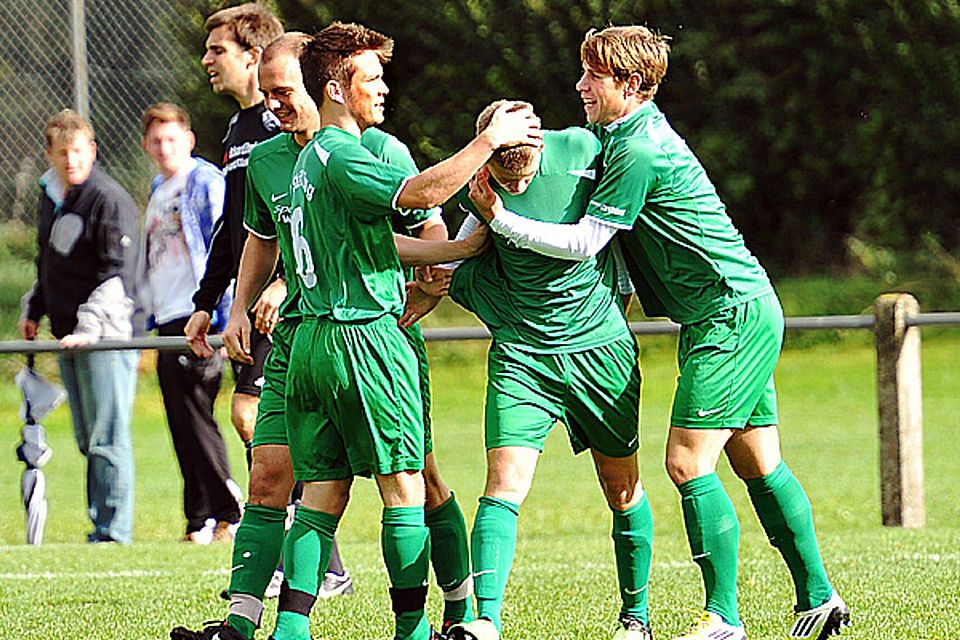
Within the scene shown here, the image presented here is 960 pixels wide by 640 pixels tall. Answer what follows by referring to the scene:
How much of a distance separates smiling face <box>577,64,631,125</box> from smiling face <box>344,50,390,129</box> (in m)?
0.63

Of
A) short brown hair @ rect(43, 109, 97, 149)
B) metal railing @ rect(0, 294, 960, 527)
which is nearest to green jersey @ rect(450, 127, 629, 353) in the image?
metal railing @ rect(0, 294, 960, 527)

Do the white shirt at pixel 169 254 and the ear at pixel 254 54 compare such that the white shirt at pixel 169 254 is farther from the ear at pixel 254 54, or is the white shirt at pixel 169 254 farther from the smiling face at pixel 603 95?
the smiling face at pixel 603 95

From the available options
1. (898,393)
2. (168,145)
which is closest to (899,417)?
(898,393)

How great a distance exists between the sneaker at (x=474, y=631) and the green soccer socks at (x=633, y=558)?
656 millimetres

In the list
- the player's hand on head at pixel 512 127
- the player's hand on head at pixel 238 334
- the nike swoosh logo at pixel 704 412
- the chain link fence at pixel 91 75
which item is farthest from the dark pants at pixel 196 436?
the chain link fence at pixel 91 75

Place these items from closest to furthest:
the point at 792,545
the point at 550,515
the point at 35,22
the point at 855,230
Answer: the point at 792,545, the point at 550,515, the point at 35,22, the point at 855,230

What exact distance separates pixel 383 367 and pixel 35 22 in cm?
1292

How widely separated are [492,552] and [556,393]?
1.71 feet

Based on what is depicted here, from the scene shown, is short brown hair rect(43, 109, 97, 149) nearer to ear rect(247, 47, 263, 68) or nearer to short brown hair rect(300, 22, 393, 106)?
ear rect(247, 47, 263, 68)

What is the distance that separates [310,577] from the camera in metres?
5.05

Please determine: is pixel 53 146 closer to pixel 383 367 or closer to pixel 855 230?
pixel 383 367

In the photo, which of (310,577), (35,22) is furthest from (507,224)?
(35,22)

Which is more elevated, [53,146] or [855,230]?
[53,146]

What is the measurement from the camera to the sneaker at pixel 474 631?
4902 mm
